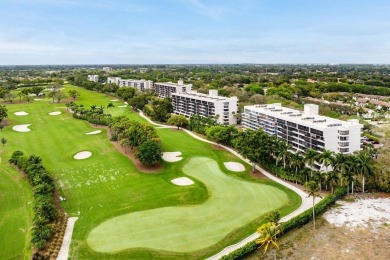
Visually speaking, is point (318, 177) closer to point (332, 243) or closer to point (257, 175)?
point (257, 175)

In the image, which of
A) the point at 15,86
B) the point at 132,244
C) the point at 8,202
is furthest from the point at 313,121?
the point at 15,86

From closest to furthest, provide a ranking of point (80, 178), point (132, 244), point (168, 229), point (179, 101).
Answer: point (132, 244) → point (168, 229) → point (80, 178) → point (179, 101)

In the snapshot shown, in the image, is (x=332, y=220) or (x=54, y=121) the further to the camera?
(x=54, y=121)

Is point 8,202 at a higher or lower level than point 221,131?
lower

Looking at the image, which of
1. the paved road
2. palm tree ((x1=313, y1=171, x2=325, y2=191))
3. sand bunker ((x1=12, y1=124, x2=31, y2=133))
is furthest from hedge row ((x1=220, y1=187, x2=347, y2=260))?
sand bunker ((x1=12, y1=124, x2=31, y2=133))

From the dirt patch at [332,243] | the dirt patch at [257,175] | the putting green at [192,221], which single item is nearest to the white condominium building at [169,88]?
the dirt patch at [257,175]

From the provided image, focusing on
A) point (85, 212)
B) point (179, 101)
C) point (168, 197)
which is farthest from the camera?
point (179, 101)

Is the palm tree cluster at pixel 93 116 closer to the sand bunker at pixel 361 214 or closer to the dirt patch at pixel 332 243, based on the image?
the sand bunker at pixel 361 214

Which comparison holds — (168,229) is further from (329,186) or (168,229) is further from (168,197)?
(329,186)

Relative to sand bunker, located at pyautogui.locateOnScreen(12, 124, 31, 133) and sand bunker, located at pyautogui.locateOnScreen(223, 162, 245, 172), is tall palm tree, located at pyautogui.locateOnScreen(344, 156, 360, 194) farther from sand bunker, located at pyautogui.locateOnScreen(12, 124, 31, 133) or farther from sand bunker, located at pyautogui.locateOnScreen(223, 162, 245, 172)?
sand bunker, located at pyautogui.locateOnScreen(12, 124, 31, 133)
